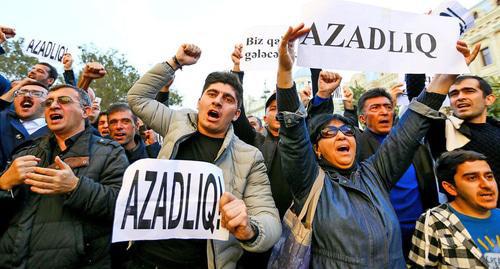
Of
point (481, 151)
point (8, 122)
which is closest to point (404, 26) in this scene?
point (481, 151)

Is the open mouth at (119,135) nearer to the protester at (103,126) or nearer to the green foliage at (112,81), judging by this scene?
the protester at (103,126)

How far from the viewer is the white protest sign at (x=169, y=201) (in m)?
1.71

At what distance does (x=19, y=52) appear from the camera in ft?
60.1

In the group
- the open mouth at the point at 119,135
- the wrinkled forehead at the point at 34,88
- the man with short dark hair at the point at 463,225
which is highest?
the wrinkled forehead at the point at 34,88

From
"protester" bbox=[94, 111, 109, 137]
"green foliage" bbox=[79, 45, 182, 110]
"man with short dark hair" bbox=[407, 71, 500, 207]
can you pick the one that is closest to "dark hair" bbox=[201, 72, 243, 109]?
"man with short dark hair" bbox=[407, 71, 500, 207]

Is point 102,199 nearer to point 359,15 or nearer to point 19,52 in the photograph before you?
point 359,15

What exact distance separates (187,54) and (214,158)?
0.95 meters

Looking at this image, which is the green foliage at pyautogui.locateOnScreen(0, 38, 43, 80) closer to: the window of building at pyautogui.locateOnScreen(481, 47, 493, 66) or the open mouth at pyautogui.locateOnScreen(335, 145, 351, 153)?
the open mouth at pyautogui.locateOnScreen(335, 145, 351, 153)

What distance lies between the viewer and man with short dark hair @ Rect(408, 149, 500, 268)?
1980 mm

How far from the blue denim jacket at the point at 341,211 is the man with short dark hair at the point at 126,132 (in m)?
2.38

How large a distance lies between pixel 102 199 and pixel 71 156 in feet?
1.34

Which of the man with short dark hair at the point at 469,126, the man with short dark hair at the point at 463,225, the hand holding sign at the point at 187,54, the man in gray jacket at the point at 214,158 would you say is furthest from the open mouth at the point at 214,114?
the man with short dark hair at the point at 469,126

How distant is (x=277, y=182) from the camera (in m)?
2.72

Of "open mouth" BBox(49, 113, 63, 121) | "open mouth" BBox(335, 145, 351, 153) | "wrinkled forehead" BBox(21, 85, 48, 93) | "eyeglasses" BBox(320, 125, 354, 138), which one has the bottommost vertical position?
"open mouth" BBox(335, 145, 351, 153)
